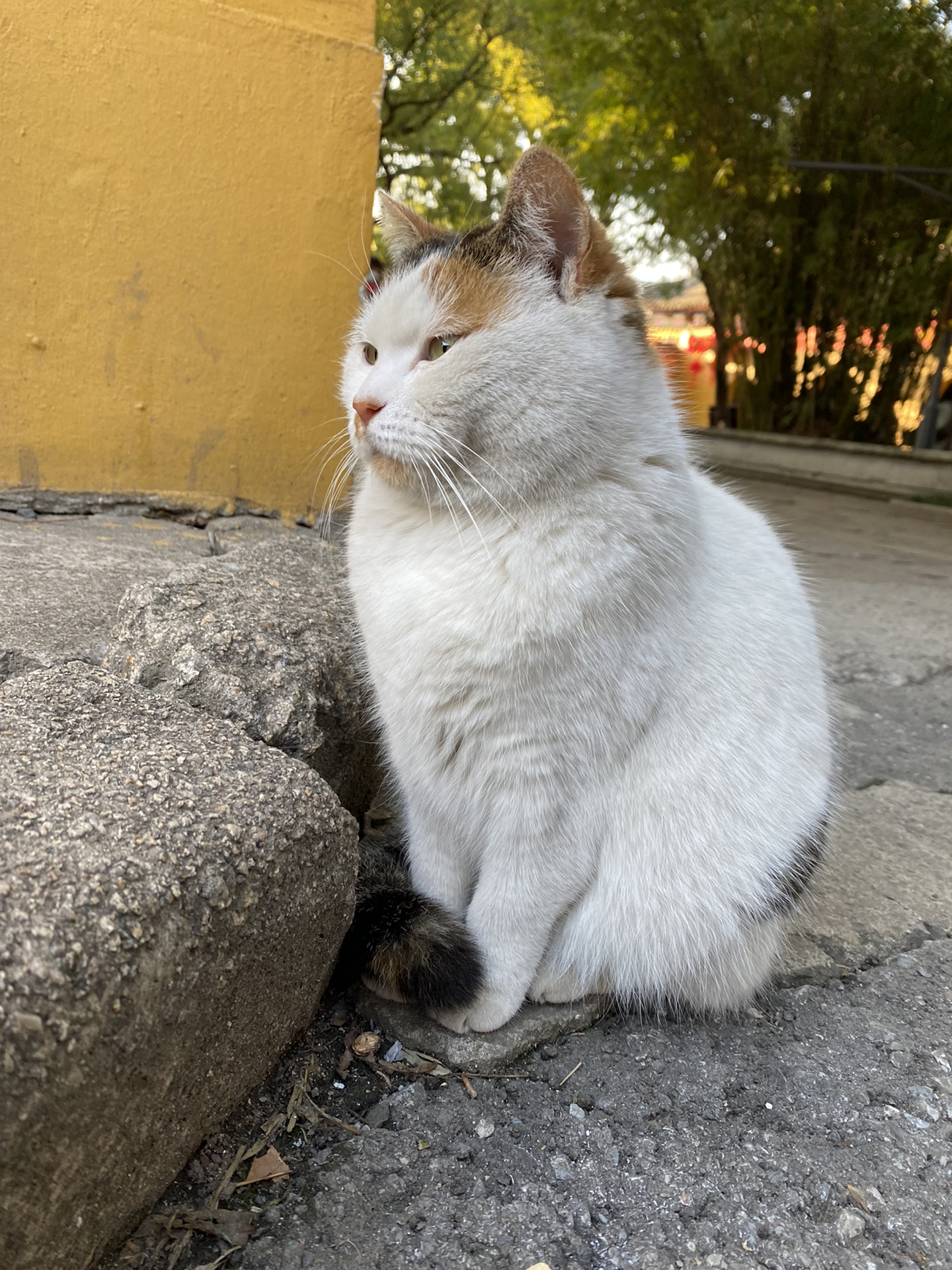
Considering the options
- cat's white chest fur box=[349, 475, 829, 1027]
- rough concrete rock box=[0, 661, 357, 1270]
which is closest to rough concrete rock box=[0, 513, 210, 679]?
rough concrete rock box=[0, 661, 357, 1270]

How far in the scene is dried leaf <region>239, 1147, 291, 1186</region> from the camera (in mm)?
1105

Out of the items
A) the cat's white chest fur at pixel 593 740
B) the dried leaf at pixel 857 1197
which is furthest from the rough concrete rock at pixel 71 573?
the dried leaf at pixel 857 1197

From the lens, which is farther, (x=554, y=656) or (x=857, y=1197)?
(x=554, y=656)

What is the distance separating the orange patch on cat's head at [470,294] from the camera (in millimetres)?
1306

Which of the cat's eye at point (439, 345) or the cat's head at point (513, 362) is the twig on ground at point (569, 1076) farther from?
the cat's eye at point (439, 345)

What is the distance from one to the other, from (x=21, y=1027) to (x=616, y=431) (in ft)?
3.47

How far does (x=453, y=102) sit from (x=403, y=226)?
8881 mm

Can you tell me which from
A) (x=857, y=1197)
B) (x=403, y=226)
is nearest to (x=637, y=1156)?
(x=857, y=1197)

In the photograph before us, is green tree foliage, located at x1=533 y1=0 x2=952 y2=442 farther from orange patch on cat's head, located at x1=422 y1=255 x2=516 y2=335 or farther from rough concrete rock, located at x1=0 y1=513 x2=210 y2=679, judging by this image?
orange patch on cat's head, located at x1=422 y1=255 x2=516 y2=335

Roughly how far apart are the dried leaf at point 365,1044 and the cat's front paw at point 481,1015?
3.8 inches

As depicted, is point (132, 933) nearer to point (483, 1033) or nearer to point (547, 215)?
point (483, 1033)

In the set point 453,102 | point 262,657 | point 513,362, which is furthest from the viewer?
point 453,102

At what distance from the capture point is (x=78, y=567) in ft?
6.50

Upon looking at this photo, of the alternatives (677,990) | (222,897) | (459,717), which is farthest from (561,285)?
(677,990)
